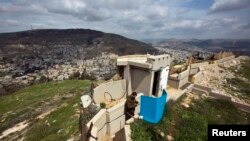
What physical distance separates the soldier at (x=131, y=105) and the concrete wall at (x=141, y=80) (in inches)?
98.0

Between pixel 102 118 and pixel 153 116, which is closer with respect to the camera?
pixel 102 118

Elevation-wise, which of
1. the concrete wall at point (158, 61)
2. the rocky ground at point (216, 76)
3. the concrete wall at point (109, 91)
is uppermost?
the concrete wall at point (158, 61)

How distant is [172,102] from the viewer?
55.7ft

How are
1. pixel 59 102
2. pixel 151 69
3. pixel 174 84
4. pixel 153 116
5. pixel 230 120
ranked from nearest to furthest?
pixel 153 116 < pixel 151 69 < pixel 230 120 < pixel 174 84 < pixel 59 102

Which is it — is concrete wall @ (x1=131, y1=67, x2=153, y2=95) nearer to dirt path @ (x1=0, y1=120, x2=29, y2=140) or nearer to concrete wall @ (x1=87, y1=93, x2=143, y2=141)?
concrete wall @ (x1=87, y1=93, x2=143, y2=141)

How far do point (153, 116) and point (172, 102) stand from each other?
3881 millimetres

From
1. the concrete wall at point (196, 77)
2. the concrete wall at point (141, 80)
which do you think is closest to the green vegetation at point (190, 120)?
the concrete wall at point (141, 80)

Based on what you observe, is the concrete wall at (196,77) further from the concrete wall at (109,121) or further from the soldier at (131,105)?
the concrete wall at (109,121)

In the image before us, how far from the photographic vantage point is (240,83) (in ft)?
81.1

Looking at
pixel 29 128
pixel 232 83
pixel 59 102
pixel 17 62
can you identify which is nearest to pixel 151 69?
pixel 232 83

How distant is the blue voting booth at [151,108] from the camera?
1344 cm

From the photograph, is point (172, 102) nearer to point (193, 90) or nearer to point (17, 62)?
point (193, 90)

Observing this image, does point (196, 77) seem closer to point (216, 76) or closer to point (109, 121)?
point (216, 76)

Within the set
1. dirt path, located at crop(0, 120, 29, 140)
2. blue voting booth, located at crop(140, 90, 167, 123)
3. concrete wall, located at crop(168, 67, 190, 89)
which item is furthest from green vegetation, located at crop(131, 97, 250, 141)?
dirt path, located at crop(0, 120, 29, 140)
